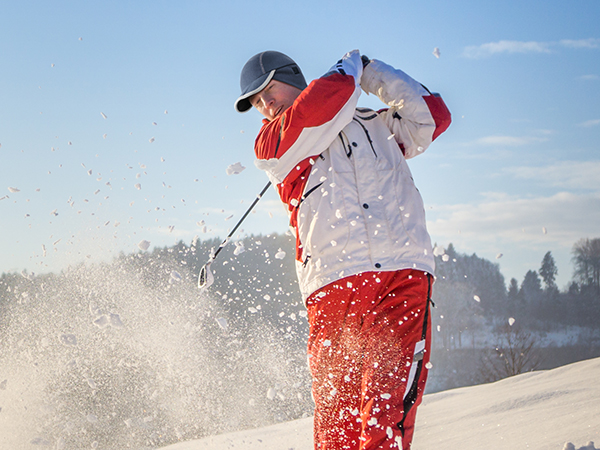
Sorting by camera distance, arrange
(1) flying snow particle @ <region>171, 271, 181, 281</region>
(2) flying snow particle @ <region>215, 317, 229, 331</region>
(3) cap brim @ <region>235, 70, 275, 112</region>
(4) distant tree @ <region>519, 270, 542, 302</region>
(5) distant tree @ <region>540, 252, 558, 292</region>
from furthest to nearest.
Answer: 1. (4) distant tree @ <region>519, 270, 542, 302</region>
2. (5) distant tree @ <region>540, 252, 558, 292</region>
3. (1) flying snow particle @ <region>171, 271, 181, 281</region>
4. (2) flying snow particle @ <region>215, 317, 229, 331</region>
5. (3) cap brim @ <region>235, 70, 275, 112</region>

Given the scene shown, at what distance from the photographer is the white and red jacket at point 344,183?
182cm

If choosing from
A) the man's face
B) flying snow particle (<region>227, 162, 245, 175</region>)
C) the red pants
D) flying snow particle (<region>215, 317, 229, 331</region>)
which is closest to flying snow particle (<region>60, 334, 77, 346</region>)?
flying snow particle (<region>215, 317, 229, 331</region>)

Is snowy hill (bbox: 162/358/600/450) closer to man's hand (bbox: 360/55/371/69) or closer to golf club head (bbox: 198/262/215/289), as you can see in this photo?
golf club head (bbox: 198/262/215/289)

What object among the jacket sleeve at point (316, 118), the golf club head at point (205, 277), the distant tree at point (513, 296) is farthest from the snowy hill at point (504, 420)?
the distant tree at point (513, 296)

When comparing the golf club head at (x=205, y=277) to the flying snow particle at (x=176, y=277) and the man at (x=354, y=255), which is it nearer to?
the flying snow particle at (x=176, y=277)

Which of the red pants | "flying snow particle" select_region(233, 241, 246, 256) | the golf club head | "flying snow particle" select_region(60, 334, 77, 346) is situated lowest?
the red pants

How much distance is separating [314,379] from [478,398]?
7.86 ft

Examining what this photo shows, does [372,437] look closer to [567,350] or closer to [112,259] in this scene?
[112,259]

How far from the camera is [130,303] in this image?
6.74 m

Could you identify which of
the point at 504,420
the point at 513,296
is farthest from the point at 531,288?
the point at 504,420

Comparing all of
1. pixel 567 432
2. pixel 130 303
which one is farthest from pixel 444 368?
pixel 567 432

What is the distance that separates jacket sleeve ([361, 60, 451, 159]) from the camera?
2025 mm

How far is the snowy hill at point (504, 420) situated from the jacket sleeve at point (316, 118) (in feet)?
5.79

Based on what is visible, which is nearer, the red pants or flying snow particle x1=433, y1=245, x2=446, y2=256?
the red pants
